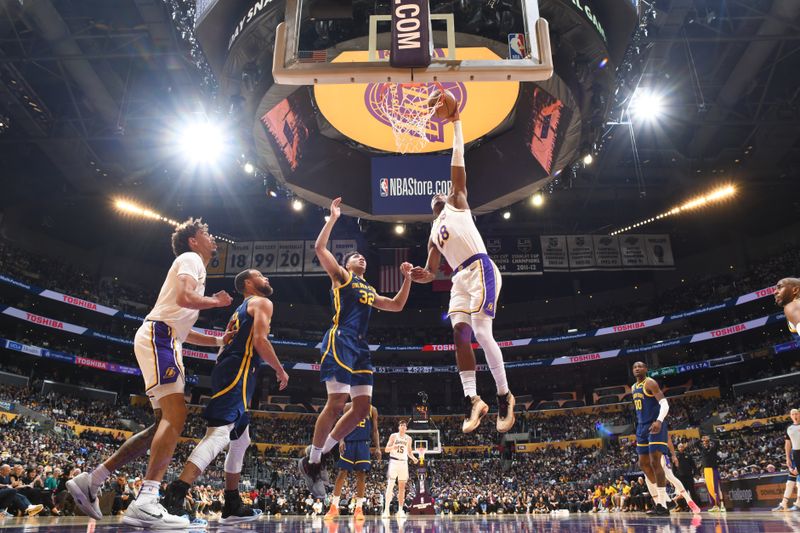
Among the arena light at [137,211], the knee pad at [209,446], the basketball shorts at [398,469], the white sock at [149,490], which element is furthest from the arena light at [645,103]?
the white sock at [149,490]

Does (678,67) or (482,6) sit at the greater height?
(678,67)

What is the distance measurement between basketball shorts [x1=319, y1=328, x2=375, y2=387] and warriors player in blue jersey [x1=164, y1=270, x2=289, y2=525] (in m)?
0.63

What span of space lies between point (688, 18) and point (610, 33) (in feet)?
26.3

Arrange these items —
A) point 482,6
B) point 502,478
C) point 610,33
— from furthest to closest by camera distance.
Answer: point 502,478, point 610,33, point 482,6

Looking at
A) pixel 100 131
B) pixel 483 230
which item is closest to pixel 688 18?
pixel 483 230

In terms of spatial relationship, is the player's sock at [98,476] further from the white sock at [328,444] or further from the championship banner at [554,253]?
the championship banner at [554,253]

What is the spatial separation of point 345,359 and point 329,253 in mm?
1101

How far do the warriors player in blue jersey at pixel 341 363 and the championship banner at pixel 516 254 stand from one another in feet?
59.8

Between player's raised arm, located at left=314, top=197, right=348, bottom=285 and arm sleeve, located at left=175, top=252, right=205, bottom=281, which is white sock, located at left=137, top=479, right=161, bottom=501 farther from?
player's raised arm, located at left=314, top=197, right=348, bottom=285

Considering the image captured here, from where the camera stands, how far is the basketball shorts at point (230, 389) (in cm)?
427

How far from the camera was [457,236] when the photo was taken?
16.2 ft

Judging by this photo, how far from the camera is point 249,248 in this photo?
2653 centimetres

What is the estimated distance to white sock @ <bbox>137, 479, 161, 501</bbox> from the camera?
12.5 ft

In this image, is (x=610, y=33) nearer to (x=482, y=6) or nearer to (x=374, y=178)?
(x=482, y=6)
